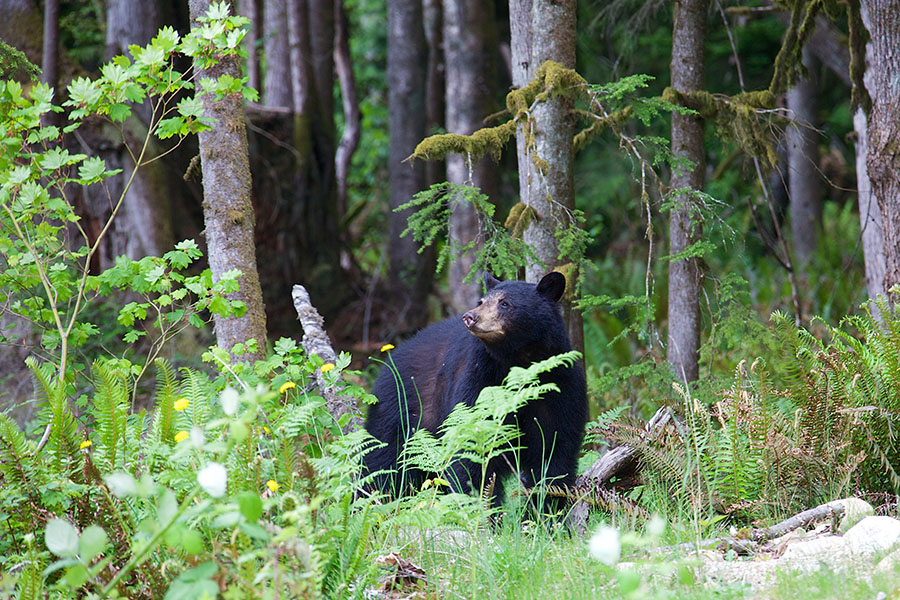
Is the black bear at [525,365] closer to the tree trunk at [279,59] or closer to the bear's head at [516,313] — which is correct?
the bear's head at [516,313]

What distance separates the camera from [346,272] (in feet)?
38.6

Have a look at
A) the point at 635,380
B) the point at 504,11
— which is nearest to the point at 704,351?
the point at 635,380

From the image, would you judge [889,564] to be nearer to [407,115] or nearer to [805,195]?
[805,195]

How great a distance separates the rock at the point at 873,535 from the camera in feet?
10.0

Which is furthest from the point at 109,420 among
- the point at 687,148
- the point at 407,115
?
the point at 407,115

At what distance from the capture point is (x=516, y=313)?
15.2ft

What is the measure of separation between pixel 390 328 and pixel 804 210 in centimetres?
550

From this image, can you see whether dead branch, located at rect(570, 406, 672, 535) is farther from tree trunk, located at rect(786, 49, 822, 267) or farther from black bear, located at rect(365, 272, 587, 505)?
tree trunk, located at rect(786, 49, 822, 267)

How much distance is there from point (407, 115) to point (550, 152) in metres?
5.89

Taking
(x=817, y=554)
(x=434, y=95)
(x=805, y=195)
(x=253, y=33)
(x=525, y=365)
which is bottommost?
(x=817, y=554)

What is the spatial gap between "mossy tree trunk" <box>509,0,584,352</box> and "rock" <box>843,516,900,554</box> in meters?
2.55

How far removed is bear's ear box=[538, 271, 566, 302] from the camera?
4723mm

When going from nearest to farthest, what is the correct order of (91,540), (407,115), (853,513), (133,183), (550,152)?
(91,540) → (853,513) → (550,152) → (133,183) → (407,115)

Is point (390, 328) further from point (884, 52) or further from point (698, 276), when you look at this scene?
point (884, 52)
